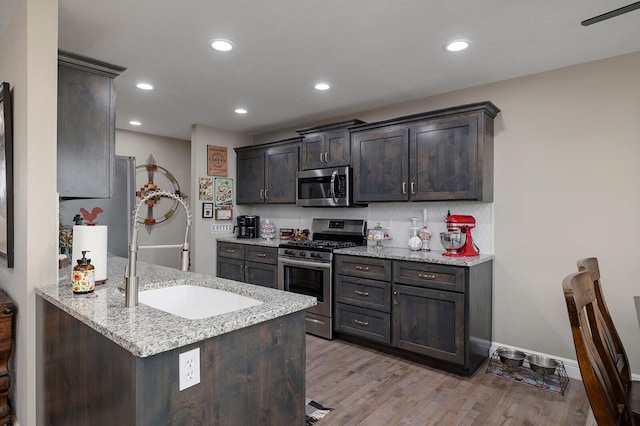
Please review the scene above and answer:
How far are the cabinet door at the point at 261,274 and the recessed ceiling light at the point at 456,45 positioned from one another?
284 centimetres

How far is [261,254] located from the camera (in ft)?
14.5

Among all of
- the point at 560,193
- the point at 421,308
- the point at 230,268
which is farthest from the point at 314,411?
the point at 230,268

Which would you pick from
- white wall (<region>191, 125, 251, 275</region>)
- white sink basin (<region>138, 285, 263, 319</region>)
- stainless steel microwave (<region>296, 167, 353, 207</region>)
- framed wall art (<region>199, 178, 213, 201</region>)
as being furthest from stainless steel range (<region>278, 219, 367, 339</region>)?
white sink basin (<region>138, 285, 263, 319</region>)

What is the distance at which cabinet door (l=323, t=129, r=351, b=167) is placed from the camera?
13.0 feet

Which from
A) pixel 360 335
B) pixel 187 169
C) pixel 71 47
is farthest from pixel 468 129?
pixel 187 169

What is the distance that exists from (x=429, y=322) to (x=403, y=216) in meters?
1.21

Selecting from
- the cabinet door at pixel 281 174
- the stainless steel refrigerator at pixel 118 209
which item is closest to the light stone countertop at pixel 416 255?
the cabinet door at pixel 281 174

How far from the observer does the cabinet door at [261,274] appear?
4.26m

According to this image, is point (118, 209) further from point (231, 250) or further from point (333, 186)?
point (333, 186)

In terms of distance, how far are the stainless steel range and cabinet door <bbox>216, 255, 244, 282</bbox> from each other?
2.58 feet

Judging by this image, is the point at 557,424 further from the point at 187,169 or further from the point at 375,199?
the point at 187,169

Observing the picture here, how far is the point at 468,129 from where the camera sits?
309 cm

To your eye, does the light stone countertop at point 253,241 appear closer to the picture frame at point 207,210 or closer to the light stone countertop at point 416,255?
the picture frame at point 207,210

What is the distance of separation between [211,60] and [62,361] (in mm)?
2228
